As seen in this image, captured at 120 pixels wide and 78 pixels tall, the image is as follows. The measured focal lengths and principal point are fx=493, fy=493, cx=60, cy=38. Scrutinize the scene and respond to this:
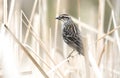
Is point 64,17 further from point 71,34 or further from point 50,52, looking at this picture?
point 50,52

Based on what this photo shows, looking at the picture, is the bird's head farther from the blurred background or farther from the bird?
the blurred background

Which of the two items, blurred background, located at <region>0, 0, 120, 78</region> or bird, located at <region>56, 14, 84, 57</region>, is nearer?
blurred background, located at <region>0, 0, 120, 78</region>

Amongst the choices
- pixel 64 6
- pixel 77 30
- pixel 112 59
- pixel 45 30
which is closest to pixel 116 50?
pixel 112 59

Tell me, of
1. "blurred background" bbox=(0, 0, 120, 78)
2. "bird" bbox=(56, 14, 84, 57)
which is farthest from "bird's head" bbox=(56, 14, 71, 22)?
"blurred background" bbox=(0, 0, 120, 78)

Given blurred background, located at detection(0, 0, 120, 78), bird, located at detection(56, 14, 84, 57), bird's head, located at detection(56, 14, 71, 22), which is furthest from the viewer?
bird's head, located at detection(56, 14, 71, 22)

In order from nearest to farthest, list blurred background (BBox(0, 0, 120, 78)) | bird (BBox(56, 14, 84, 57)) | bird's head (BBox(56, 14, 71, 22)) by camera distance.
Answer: blurred background (BBox(0, 0, 120, 78))
bird (BBox(56, 14, 84, 57))
bird's head (BBox(56, 14, 71, 22))

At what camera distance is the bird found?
3.99 m

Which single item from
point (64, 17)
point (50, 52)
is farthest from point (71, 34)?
point (50, 52)

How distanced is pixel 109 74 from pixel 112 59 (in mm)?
236

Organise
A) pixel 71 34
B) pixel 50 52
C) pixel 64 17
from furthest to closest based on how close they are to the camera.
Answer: pixel 64 17 → pixel 71 34 → pixel 50 52

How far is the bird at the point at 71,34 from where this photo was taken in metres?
3.99

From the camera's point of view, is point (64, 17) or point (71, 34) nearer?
point (71, 34)

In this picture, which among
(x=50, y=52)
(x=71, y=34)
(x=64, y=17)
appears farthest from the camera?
(x=64, y=17)

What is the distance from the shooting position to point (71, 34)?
4242 mm
